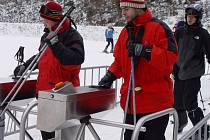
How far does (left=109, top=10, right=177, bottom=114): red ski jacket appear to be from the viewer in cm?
303

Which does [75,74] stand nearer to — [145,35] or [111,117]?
[145,35]

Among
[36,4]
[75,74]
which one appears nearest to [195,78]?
[75,74]

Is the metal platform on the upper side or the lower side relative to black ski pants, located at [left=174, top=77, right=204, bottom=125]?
upper

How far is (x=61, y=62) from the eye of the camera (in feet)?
11.8

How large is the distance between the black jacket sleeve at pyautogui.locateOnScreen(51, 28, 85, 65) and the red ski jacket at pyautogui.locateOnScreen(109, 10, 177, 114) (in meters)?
0.43

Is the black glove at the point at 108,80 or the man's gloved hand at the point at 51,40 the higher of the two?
the man's gloved hand at the point at 51,40

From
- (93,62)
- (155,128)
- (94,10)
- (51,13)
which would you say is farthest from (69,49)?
(94,10)

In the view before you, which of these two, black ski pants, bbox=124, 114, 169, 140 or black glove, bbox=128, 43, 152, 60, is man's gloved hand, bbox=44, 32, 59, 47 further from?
black ski pants, bbox=124, 114, 169, 140

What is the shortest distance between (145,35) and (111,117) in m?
3.66

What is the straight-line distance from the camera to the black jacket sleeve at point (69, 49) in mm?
3443

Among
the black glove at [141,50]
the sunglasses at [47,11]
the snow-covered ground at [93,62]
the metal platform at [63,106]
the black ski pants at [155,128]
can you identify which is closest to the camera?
the metal platform at [63,106]

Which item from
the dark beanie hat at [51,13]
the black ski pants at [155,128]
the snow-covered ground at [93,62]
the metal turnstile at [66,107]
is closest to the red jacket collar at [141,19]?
the metal turnstile at [66,107]

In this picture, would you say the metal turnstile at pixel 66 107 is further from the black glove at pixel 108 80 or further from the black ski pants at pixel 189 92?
the black ski pants at pixel 189 92

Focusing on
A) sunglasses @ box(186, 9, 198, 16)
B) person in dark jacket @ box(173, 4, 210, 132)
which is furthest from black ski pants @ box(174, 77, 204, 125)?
sunglasses @ box(186, 9, 198, 16)
